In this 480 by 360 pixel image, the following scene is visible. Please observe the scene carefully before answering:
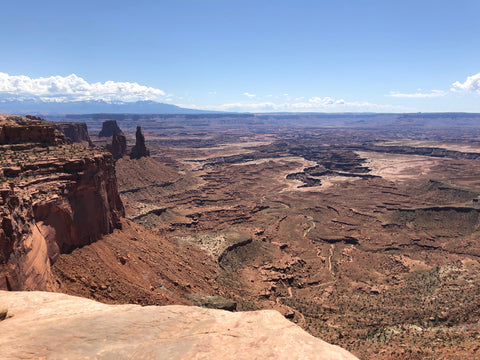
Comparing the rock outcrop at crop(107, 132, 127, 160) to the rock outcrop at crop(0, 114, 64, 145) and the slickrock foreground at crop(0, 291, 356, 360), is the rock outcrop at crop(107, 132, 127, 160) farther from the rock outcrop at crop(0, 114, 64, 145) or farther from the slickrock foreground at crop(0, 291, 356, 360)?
the slickrock foreground at crop(0, 291, 356, 360)

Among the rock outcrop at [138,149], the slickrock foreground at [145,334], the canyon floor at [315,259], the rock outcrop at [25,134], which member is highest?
the rock outcrop at [25,134]


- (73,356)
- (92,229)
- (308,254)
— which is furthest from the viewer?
(308,254)

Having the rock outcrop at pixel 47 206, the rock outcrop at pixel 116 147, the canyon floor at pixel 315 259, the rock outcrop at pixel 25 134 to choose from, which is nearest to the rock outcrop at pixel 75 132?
the rock outcrop at pixel 116 147

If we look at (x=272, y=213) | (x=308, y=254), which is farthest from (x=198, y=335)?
(x=272, y=213)

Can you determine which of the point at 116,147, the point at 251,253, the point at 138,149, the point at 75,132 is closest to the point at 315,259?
the point at 251,253

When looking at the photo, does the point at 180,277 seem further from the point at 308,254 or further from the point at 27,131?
the point at 308,254

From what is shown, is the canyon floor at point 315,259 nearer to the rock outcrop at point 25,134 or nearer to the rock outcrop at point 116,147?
the rock outcrop at point 116,147
